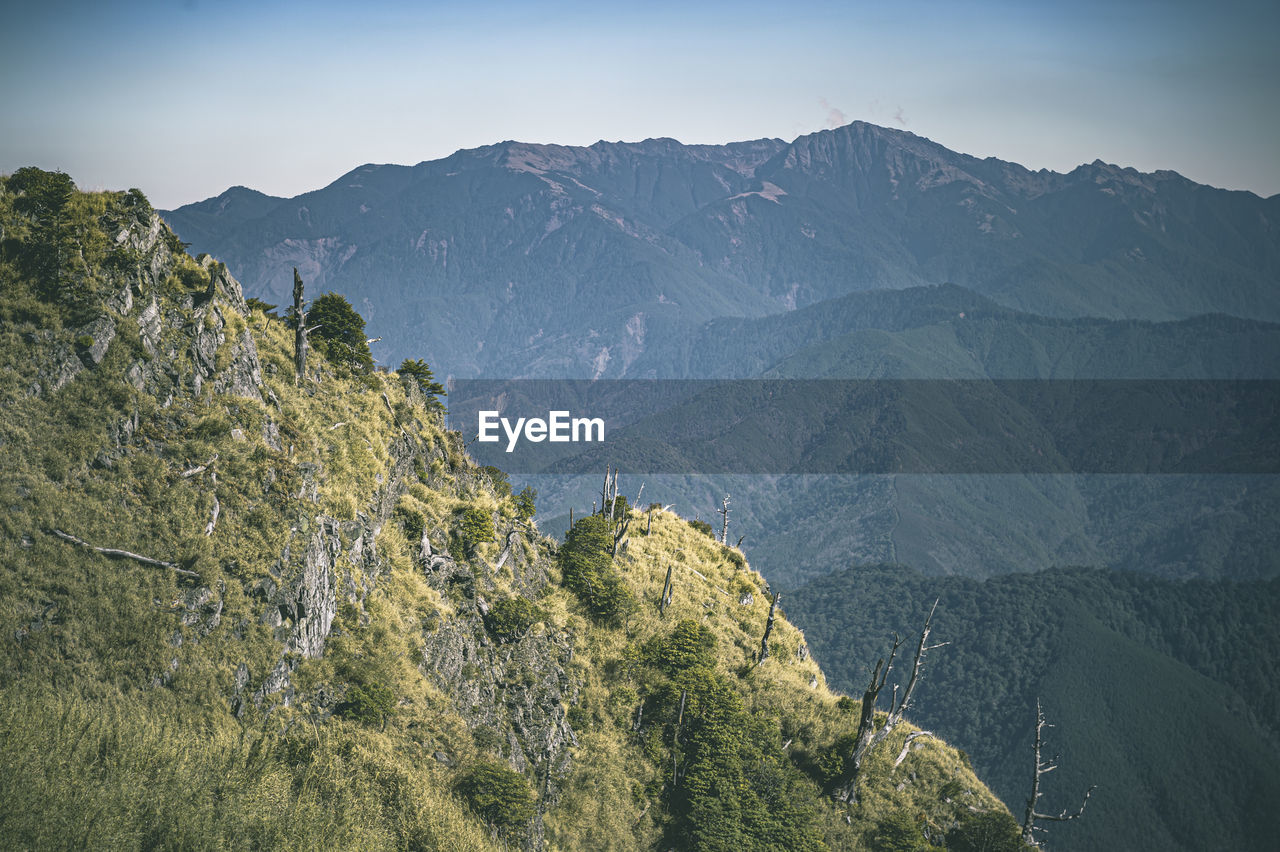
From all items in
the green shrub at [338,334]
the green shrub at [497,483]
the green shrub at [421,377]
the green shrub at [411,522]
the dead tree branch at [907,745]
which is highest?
the green shrub at [338,334]

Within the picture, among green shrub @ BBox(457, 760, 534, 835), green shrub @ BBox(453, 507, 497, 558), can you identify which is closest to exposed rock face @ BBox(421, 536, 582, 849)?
green shrub @ BBox(453, 507, 497, 558)

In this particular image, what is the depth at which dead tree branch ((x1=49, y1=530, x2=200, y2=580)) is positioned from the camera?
39.4m

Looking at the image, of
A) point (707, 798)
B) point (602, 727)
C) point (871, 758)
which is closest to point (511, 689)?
point (602, 727)

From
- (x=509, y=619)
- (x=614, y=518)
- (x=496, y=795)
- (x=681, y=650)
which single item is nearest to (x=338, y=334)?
(x=509, y=619)

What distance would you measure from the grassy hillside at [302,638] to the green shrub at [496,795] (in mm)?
187

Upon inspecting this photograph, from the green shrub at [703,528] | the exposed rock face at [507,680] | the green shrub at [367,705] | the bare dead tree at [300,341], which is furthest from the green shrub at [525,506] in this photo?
the green shrub at [367,705]

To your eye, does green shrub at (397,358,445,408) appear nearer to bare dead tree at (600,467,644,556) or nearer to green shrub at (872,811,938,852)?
bare dead tree at (600,467,644,556)

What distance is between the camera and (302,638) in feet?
149

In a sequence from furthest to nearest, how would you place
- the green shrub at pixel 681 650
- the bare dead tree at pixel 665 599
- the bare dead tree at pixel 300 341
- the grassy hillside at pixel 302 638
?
1. the bare dead tree at pixel 665 599
2. the green shrub at pixel 681 650
3. the bare dead tree at pixel 300 341
4. the grassy hillside at pixel 302 638

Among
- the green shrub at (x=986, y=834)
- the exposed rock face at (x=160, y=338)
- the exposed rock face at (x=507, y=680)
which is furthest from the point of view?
the green shrub at (x=986, y=834)

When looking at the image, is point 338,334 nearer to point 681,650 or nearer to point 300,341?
point 300,341

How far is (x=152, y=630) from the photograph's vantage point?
3916 centimetres

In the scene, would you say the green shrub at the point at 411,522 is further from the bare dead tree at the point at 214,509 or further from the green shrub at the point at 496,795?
the green shrub at the point at 496,795

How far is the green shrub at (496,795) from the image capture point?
47781mm
